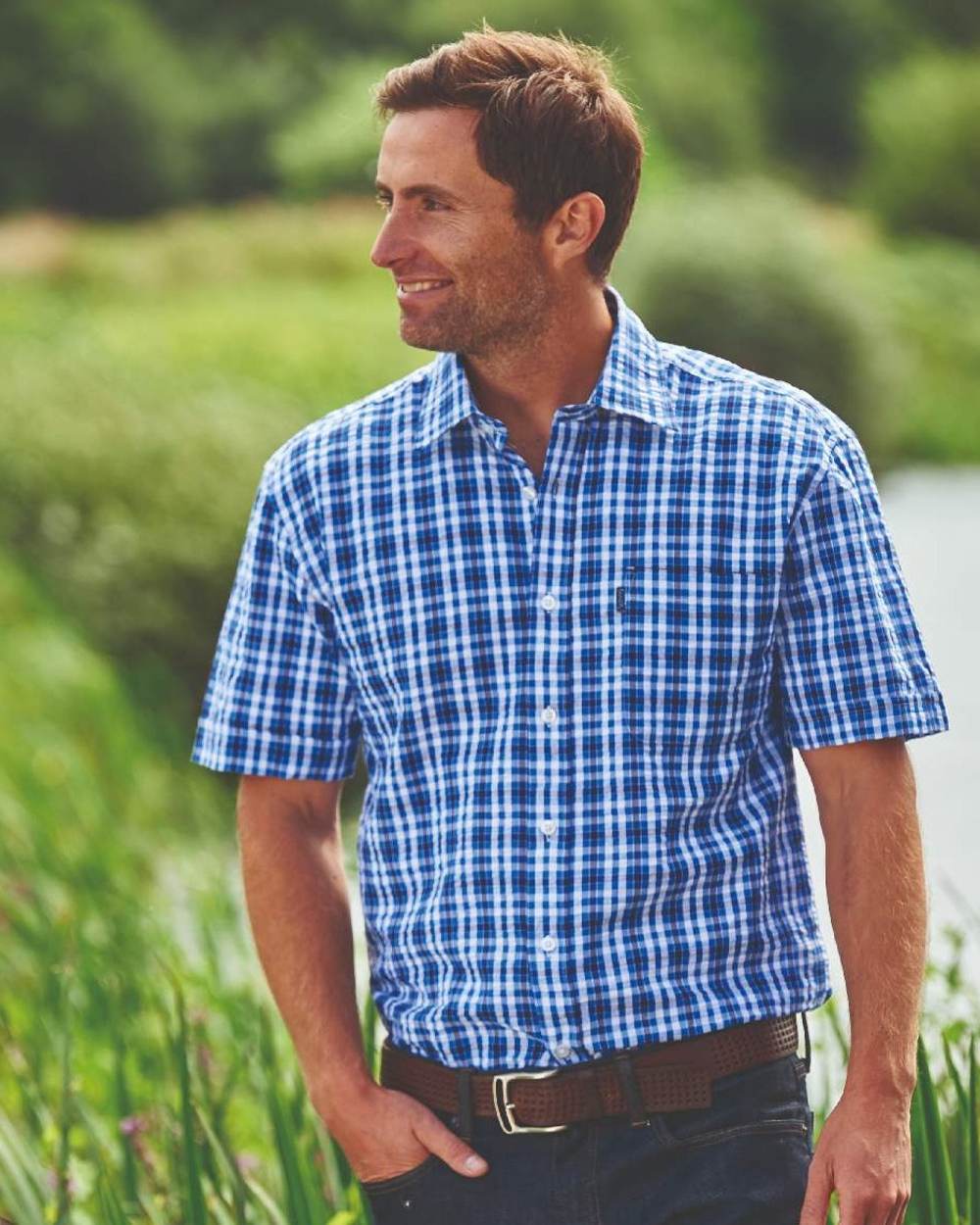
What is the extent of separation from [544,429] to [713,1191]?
68 cm

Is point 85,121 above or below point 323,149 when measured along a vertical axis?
above

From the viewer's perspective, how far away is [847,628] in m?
1.59

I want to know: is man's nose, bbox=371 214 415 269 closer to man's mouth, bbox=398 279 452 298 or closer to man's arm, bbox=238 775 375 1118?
man's mouth, bbox=398 279 452 298

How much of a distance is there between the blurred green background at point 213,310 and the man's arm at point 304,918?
219 millimetres

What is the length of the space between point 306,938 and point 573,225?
2.28 ft

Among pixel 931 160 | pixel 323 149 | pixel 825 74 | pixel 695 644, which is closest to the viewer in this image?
pixel 695 644

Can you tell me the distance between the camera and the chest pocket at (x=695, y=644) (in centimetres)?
159

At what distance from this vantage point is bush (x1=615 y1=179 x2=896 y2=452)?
13859 mm

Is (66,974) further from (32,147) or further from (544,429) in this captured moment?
(32,147)

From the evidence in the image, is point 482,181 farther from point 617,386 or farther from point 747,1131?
point 747,1131

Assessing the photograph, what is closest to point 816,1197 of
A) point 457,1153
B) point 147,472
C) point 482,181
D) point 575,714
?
point 457,1153

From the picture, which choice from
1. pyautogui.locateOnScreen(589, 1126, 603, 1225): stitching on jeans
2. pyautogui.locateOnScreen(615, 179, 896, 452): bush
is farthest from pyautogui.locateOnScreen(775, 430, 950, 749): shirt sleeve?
pyautogui.locateOnScreen(615, 179, 896, 452): bush

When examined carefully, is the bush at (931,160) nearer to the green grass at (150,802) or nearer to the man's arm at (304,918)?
the green grass at (150,802)

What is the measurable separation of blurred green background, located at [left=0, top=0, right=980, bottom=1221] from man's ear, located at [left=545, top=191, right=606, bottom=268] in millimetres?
236
